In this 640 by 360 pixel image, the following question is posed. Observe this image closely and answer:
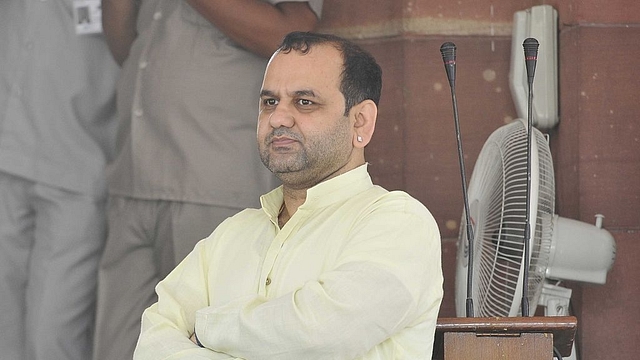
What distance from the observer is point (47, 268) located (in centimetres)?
365

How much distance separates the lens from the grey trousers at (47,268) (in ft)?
11.9

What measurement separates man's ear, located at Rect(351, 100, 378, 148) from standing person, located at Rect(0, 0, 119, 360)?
5.24 feet

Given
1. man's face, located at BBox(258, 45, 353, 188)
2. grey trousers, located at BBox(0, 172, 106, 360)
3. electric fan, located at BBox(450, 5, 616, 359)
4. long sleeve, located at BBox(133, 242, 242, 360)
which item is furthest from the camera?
grey trousers, located at BBox(0, 172, 106, 360)

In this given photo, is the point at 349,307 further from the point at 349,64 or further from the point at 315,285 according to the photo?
the point at 349,64

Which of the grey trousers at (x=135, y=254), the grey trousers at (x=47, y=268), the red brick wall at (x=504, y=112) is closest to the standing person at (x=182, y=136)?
the grey trousers at (x=135, y=254)

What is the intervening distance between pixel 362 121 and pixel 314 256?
1.16ft

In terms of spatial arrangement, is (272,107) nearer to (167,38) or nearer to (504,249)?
(504,249)

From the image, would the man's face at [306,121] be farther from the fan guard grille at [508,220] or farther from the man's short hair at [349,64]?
the fan guard grille at [508,220]

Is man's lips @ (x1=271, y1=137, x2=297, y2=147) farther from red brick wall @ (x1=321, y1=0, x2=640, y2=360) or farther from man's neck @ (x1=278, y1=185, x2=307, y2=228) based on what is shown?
red brick wall @ (x1=321, y1=0, x2=640, y2=360)

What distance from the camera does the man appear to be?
1.96 meters

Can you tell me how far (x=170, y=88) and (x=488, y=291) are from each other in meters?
1.22

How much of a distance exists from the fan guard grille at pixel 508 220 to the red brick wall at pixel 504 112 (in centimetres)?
42

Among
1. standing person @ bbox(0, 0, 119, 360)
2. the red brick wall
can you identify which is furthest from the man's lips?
standing person @ bbox(0, 0, 119, 360)

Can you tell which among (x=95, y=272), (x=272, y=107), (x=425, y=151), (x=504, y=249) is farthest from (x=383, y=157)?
(x=272, y=107)
